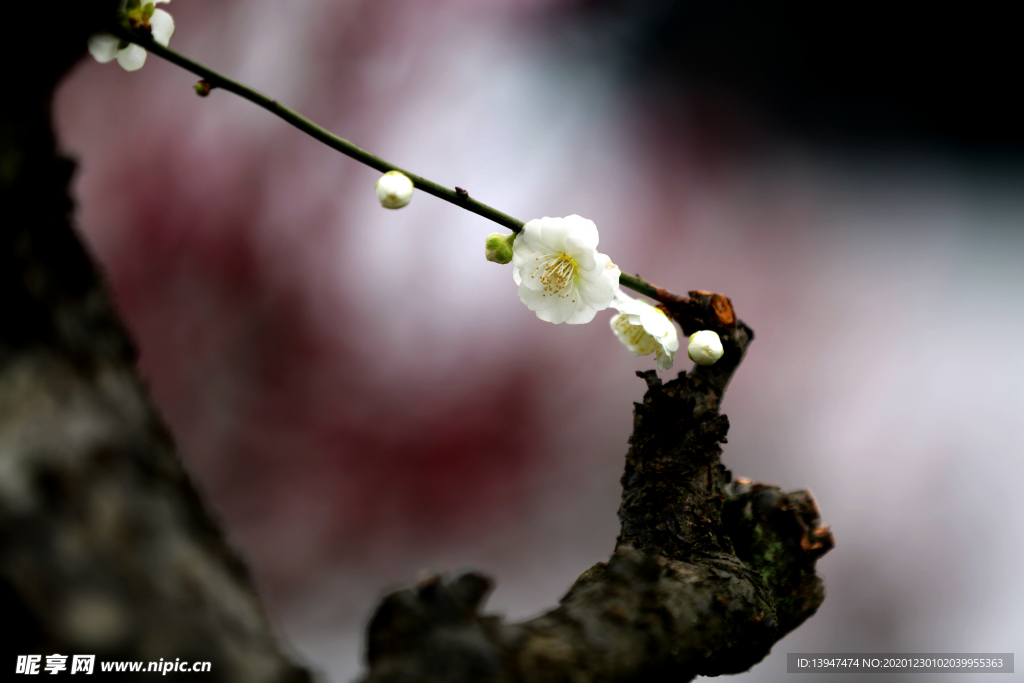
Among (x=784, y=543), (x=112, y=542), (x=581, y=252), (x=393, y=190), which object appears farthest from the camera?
(x=784, y=543)

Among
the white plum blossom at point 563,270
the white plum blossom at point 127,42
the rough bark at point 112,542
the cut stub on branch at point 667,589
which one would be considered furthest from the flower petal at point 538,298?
the white plum blossom at point 127,42

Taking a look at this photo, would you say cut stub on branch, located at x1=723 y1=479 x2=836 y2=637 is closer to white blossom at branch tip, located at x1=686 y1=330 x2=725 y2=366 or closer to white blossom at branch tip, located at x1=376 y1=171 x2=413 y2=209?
white blossom at branch tip, located at x1=686 y1=330 x2=725 y2=366

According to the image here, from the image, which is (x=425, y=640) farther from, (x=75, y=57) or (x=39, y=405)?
(x=75, y=57)

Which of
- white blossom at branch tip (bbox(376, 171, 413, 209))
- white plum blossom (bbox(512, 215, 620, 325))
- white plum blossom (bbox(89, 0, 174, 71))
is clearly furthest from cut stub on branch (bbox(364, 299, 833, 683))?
white plum blossom (bbox(89, 0, 174, 71))

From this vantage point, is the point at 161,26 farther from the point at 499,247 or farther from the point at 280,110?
the point at 499,247

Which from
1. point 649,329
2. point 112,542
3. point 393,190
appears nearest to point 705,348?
point 649,329

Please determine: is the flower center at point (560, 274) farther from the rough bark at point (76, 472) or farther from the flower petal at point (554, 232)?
the rough bark at point (76, 472)
